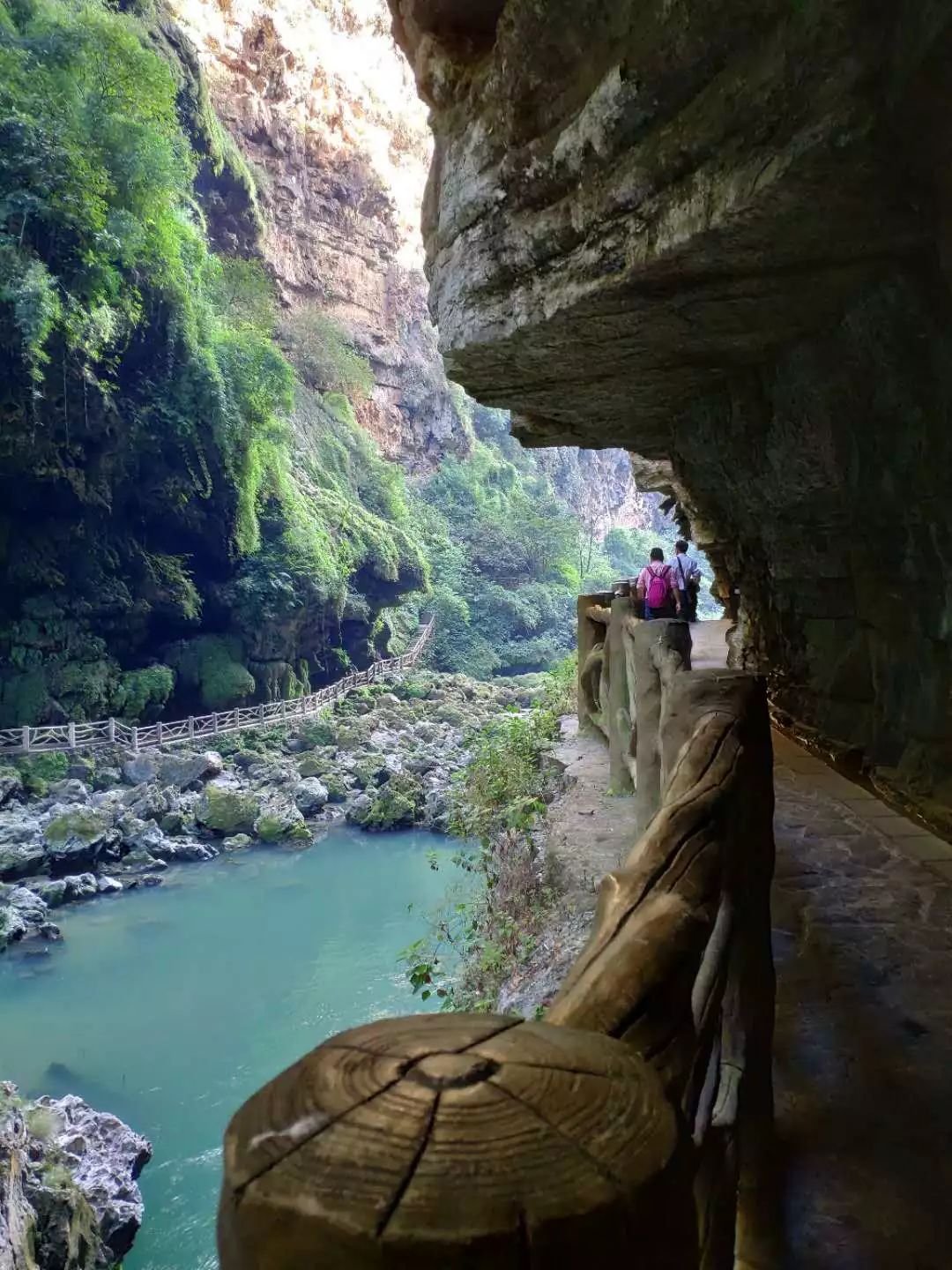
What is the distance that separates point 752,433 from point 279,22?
1273 inches

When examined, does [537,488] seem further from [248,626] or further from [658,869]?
[658,869]

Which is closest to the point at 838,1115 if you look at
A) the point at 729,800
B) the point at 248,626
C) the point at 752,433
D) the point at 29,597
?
the point at 729,800

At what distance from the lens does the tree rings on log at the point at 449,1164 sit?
536mm

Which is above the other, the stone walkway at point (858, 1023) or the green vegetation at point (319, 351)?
the green vegetation at point (319, 351)

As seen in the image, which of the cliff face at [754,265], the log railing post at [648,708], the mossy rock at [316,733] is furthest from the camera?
the mossy rock at [316,733]

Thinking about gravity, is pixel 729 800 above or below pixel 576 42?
below

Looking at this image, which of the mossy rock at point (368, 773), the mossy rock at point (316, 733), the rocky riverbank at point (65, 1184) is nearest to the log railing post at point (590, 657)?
the rocky riverbank at point (65, 1184)

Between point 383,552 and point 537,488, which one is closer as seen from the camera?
point 383,552

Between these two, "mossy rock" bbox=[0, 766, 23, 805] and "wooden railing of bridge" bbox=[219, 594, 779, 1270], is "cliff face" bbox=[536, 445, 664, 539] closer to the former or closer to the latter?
"mossy rock" bbox=[0, 766, 23, 805]

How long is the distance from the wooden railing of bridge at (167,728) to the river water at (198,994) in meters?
3.74

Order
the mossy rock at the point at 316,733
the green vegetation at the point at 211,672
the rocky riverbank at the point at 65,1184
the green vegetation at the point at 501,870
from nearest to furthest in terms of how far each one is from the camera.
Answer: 1. the green vegetation at the point at 501,870
2. the rocky riverbank at the point at 65,1184
3. the green vegetation at the point at 211,672
4. the mossy rock at the point at 316,733

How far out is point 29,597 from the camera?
1673 cm

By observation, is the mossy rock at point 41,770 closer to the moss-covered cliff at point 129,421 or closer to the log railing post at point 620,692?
→ the moss-covered cliff at point 129,421

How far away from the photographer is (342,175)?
106 ft
